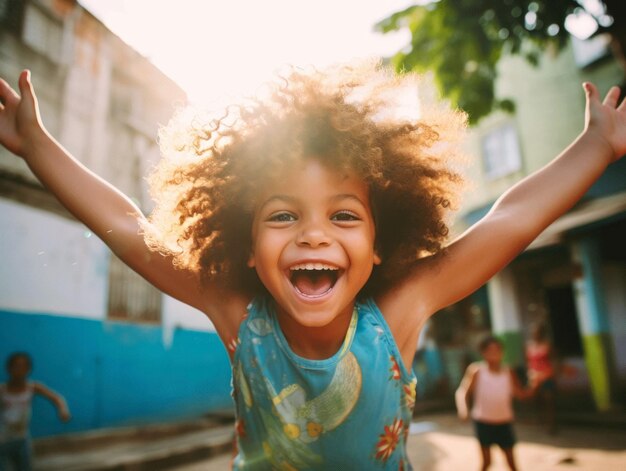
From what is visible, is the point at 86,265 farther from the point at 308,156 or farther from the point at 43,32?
the point at 308,156

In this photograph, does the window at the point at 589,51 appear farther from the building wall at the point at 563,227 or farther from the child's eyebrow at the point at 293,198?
the child's eyebrow at the point at 293,198

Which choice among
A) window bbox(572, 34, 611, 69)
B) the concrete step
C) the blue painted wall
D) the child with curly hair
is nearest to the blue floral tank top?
the child with curly hair

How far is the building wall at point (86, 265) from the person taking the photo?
7.41m

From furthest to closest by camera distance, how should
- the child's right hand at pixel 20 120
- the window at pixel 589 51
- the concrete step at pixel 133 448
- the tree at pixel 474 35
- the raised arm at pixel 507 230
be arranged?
the window at pixel 589 51 < the concrete step at pixel 133 448 < the tree at pixel 474 35 < the child's right hand at pixel 20 120 < the raised arm at pixel 507 230

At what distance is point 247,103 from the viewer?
5.42 feet

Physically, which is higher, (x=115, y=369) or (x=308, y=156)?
(x=308, y=156)

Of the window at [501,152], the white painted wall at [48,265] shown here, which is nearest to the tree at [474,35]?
the white painted wall at [48,265]

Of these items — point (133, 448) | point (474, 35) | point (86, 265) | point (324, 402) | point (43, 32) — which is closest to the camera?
point (324, 402)

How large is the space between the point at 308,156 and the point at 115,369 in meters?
8.14

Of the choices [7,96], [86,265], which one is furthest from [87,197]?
[86,265]

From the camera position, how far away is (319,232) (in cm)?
141

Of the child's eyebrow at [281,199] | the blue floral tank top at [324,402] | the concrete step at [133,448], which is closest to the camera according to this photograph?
the blue floral tank top at [324,402]

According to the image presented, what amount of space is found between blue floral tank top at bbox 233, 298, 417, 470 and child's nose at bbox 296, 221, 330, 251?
296 millimetres

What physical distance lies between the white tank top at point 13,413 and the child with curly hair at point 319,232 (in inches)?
158
